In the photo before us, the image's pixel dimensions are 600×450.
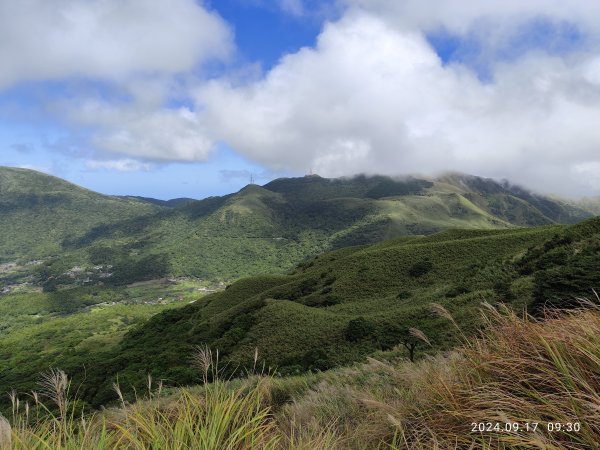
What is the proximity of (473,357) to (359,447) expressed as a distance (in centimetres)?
237

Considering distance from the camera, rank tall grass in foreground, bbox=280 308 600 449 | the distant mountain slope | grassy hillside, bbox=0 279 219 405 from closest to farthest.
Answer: tall grass in foreground, bbox=280 308 600 449
the distant mountain slope
grassy hillside, bbox=0 279 219 405

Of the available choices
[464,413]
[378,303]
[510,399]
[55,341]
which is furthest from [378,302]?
[55,341]

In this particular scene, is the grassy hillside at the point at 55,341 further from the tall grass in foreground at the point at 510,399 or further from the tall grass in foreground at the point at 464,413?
the tall grass in foreground at the point at 510,399

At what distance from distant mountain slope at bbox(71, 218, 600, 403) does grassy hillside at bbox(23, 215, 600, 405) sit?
122mm

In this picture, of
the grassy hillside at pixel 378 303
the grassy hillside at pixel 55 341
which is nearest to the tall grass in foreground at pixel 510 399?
the grassy hillside at pixel 378 303

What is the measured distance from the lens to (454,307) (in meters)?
28.7

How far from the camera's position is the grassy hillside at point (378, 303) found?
24031 millimetres

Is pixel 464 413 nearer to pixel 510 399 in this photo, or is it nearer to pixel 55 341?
pixel 510 399

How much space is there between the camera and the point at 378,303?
4384cm

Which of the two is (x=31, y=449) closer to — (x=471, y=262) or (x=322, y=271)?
(x=471, y=262)

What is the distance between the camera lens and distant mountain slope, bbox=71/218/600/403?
24.9m

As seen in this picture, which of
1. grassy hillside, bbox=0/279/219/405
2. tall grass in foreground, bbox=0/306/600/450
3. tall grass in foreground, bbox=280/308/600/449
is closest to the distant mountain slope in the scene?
tall grass in foreground, bbox=280/308/600/449

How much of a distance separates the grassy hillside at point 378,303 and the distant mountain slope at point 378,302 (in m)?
0.12

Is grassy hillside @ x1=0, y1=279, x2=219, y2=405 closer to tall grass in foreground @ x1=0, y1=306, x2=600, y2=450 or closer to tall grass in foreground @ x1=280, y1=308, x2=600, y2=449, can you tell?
tall grass in foreground @ x1=0, y1=306, x2=600, y2=450
